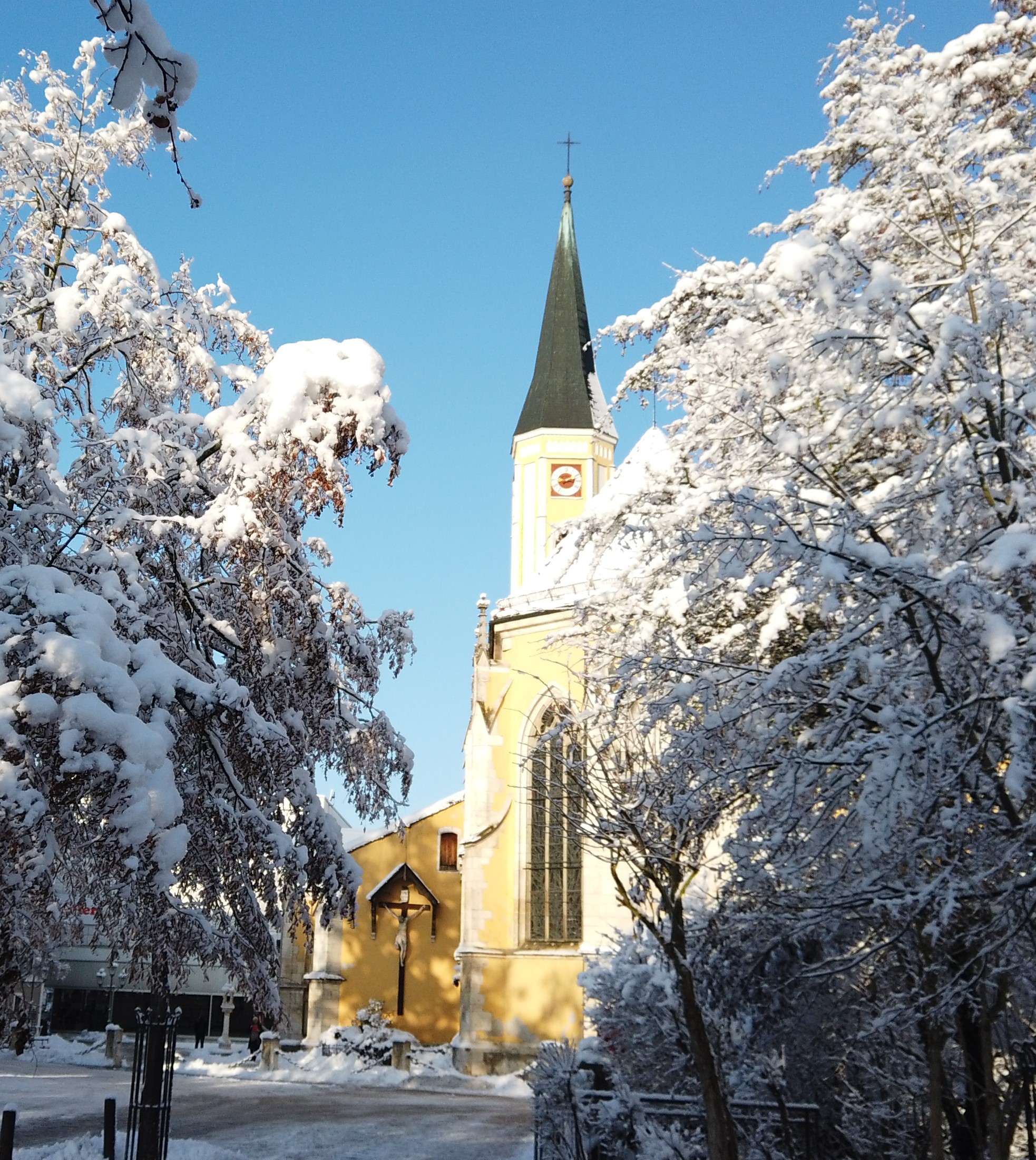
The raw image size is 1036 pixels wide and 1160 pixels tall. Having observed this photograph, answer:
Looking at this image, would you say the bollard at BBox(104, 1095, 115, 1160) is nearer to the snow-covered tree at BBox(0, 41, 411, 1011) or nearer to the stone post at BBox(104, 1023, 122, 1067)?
the snow-covered tree at BBox(0, 41, 411, 1011)

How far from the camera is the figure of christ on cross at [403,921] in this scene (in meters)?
28.4

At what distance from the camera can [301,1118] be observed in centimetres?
1619

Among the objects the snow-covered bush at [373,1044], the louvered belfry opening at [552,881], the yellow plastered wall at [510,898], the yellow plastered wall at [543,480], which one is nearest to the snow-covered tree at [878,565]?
the yellow plastered wall at [510,898]

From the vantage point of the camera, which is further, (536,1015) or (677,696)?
(536,1015)

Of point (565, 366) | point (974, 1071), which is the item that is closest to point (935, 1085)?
point (974, 1071)

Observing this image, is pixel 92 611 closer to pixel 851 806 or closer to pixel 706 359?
pixel 851 806

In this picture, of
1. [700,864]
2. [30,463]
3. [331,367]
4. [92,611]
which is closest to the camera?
[92,611]

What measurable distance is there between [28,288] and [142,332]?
35.3 inches

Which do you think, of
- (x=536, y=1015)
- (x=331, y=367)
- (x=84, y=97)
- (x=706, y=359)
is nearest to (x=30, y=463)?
(x=331, y=367)

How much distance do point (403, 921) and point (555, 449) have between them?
13.3 m

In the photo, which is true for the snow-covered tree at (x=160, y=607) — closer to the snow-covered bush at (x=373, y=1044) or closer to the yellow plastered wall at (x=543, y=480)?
the snow-covered bush at (x=373, y=1044)

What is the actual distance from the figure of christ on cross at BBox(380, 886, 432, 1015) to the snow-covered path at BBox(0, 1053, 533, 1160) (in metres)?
5.88

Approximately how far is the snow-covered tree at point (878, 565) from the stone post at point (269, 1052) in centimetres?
1874

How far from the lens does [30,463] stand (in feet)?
22.4
